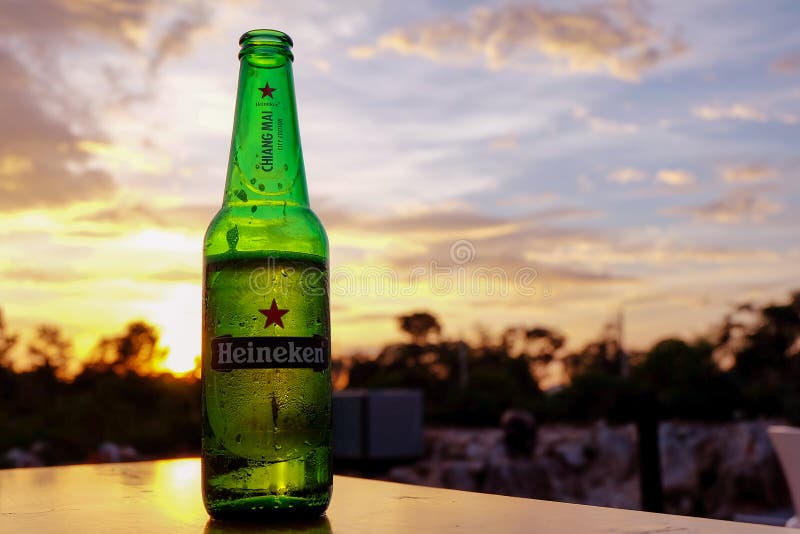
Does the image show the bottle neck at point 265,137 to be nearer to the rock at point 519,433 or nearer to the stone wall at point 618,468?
the stone wall at point 618,468

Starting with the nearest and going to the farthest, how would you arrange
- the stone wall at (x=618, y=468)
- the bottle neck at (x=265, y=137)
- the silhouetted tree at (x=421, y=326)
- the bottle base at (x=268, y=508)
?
the bottle base at (x=268, y=508)
the bottle neck at (x=265, y=137)
the stone wall at (x=618, y=468)
the silhouetted tree at (x=421, y=326)

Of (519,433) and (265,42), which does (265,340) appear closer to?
(265,42)

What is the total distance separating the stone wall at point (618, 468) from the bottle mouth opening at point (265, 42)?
9.48 metres

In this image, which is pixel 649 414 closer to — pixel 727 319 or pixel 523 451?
pixel 523 451

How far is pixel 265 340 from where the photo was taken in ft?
3.13

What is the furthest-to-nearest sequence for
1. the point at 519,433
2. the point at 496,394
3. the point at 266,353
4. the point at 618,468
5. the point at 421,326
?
the point at 421,326
the point at 496,394
the point at 519,433
the point at 618,468
the point at 266,353

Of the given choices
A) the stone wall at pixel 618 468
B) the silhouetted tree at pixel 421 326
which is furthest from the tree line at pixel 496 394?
the silhouetted tree at pixel 421 326

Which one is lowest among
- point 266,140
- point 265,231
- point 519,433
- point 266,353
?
point 519,433

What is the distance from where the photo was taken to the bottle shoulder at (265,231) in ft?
3.43

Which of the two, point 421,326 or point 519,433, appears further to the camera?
point 421,326

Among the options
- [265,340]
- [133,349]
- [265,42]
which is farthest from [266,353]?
[133,349]

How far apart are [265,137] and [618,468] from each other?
11325mm

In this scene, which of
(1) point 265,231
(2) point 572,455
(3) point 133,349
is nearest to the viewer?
(1) point 265,231

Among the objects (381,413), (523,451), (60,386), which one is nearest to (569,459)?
(523,451)
